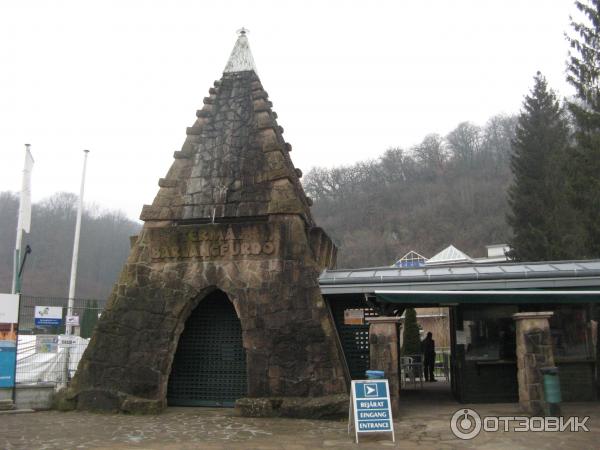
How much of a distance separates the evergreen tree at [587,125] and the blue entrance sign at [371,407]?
16093 mm

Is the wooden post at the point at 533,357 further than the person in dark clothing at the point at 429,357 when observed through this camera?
No

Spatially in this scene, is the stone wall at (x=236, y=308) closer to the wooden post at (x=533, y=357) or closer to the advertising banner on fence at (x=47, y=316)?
the wooden post at (x=533, y=357)

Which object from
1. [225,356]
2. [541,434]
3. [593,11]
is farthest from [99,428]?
[593,11]

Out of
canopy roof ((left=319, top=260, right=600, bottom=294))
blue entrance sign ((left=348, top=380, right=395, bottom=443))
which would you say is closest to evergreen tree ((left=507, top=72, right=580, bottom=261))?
canopy roof ((left=319, top=260, right=600, bottom=294))

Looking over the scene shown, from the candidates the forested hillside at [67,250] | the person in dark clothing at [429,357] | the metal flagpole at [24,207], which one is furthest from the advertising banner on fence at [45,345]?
the forested hillside at [67,250]

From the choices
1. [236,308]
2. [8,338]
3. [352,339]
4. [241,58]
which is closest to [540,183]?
[241,58]

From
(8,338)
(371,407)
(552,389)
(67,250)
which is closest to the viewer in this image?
(371,407)

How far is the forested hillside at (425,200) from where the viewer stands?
5859cm

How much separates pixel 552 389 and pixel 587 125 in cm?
1580

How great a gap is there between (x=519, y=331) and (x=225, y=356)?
5.53m

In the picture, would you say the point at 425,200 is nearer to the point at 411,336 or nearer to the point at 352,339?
the point at 411,336

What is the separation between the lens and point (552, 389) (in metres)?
8.21

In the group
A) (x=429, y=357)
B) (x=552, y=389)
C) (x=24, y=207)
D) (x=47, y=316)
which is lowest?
(x=429, y=357)

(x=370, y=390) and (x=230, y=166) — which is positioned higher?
(x=230, y=166)
